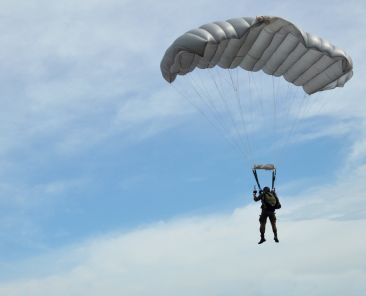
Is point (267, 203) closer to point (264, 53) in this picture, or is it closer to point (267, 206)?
point (267, 206)

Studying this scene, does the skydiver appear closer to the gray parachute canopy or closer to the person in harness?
the person in harness

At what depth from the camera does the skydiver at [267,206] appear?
29578mm

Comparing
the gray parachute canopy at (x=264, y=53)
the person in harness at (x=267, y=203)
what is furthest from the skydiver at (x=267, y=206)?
the gray parachute canopy at (x=264, y=53)

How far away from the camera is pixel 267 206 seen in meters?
29.8

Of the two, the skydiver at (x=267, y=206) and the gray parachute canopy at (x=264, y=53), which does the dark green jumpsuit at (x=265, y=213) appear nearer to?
the skydiver at (x=267, y=206)

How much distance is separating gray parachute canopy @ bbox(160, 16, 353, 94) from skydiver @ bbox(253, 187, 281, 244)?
5033 millimetres

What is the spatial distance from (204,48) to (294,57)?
3954mm

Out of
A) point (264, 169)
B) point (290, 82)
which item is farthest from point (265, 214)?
point (290, 82)

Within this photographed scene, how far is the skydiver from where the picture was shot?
2958cm

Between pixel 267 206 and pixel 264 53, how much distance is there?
5.78m

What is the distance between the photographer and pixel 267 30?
29.7 meters

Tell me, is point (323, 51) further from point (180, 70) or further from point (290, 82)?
point (180, 70)

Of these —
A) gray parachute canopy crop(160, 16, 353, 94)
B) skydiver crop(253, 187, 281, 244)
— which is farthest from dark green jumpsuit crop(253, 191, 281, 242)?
gray parachute canopy crop(160, 16, 353, 94)

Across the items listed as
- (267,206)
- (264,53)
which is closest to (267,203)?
(267,206)
